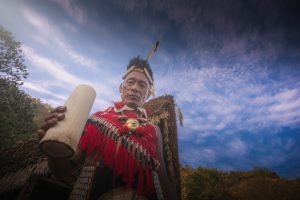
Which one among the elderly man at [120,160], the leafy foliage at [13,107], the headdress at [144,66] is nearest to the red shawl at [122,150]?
the elderly man at [120,160]

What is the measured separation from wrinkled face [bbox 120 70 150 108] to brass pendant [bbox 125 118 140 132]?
535mm

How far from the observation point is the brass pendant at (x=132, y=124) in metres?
2.83

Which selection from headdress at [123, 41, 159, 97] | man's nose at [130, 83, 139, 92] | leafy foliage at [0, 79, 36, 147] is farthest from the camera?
leafy foliage at [0, 79, 36, 147]

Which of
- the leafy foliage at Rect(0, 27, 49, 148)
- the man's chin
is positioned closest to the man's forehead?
the man's chin

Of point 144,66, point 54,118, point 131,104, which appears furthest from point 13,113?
point 54,118

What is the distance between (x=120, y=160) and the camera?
2.36 metres

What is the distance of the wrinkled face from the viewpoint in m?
3.52

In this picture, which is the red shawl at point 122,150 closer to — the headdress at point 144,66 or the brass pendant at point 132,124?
the brass pendant at point 132,124

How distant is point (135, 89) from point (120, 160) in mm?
1654

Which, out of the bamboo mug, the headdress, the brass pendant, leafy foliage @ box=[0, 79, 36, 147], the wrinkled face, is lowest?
the bamboo mug

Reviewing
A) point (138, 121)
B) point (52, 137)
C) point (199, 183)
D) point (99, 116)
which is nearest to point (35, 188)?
point (99, 116)

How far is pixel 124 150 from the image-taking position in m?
2.47

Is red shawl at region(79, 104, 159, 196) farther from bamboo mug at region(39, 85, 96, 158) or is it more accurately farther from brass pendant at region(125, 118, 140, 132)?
bamboo mug at region(39, 85, 96, 158)

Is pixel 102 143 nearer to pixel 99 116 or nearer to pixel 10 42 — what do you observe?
pixel 99 116
